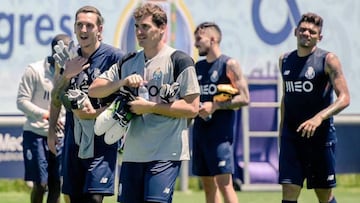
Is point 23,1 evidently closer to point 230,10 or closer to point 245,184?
point 230,10

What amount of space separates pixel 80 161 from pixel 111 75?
1.04 meters

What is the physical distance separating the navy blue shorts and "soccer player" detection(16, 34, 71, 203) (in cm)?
145

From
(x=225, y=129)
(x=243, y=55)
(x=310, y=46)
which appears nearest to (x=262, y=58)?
(x=243, y=55)

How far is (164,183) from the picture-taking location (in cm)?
760

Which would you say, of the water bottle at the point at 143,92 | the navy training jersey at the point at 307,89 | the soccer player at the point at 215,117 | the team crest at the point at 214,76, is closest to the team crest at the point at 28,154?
the soccer player at the point at 215,117

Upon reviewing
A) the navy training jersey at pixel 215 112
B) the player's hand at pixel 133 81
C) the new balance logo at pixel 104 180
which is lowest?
the new balance logo at pixel 104 180

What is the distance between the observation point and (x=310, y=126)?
9148 mm

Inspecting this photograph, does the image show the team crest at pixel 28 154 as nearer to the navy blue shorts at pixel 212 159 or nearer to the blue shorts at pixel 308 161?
the navy blue shorts at pixel 212 159

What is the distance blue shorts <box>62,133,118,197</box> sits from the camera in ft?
27.9

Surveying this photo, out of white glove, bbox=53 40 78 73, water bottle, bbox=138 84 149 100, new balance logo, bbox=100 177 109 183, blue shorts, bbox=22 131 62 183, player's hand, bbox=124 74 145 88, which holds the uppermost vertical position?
white glove, bbox=53 40 78 73

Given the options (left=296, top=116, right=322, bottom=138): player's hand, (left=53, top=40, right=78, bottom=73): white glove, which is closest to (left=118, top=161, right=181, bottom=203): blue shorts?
(left=53, top=40, right=78, bottom=73): white glove

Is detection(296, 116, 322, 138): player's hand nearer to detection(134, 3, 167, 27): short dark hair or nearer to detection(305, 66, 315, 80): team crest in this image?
detection(305, 66, 315, 80): team crest

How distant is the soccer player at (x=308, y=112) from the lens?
953cm

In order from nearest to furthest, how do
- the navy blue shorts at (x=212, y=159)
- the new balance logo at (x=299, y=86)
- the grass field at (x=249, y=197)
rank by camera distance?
the new balance logo at (x=299, y=86) → the navy blue shorts at (x=212, y=159) → the grass field at (x=249, y=197)
